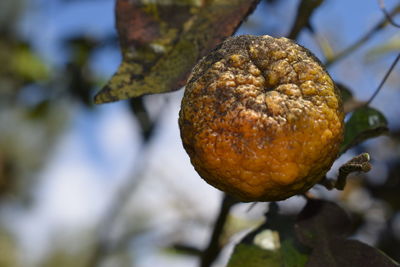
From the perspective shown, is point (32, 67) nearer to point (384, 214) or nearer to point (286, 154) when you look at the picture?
point (384, 214)

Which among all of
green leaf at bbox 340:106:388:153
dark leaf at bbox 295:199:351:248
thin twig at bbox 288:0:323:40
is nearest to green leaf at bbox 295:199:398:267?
dark leaf at bbox 295:199:351:248

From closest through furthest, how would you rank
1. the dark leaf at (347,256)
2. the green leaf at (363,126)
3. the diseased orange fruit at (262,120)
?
the diseased orange fruit at (262,120) → the dark leaf at (347,256) → the green leaf at (363,126)

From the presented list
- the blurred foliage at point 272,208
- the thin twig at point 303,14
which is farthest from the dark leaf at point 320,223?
the thin twig at point 303,14

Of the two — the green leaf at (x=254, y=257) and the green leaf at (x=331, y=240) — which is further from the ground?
the green leaf at (x=331, y=240)

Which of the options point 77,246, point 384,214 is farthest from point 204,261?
point 77,246

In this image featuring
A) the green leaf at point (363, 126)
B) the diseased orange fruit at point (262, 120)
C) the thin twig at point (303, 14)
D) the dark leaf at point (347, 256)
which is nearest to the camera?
the diseased orange fruit at point (262, 120)

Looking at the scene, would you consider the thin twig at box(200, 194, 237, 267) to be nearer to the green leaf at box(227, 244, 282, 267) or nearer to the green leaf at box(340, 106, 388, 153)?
the green leaf at box(227, 244, 282, 267)

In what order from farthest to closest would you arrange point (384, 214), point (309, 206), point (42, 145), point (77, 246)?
point (77, 246) < point (42, 145) < point (384, 214) < point (309, 206)

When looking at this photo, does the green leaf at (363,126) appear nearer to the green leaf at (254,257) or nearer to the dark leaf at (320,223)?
the dark leaf at (320,223)
